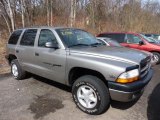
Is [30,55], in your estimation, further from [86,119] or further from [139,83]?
[139,83]

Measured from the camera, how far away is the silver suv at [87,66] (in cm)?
376

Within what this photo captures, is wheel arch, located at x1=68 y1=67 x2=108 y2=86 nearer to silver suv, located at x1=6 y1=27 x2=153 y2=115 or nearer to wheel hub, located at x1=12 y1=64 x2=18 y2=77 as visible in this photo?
silver suv, located at x1=6 y1=27 x2=153 y2=115

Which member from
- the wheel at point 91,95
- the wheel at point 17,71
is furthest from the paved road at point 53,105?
the wheel at point 17,71

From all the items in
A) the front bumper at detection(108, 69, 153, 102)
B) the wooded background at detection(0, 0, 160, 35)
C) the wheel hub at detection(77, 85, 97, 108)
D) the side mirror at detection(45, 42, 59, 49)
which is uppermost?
the wooded background at detection(0, 0, 160, 35)

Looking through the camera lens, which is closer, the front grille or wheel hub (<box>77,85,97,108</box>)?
the front grille

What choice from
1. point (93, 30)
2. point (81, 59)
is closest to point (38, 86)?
point (81, 59)

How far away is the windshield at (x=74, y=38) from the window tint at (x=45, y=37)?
0.67 ft

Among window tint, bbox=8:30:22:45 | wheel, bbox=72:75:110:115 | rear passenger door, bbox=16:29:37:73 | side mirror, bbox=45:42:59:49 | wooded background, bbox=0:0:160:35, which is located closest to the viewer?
wheel, bbox=72:75:110:115

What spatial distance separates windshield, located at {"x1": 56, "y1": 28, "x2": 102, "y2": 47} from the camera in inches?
189

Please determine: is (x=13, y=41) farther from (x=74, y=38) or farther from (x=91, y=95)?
(x=91, y=95)

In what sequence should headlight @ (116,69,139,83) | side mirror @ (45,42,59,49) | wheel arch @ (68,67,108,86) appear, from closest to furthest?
headlight @ (116,69,139,83) → wheel arch @ (68,67,108,86) → side mirror @ (45,42,59,49)

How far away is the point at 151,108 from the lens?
4.57 metres

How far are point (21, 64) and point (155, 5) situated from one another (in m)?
29.0

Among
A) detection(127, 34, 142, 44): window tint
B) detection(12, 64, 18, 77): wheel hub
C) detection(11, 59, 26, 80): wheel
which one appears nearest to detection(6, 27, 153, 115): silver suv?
detection(11, 59, 26, 80): wheel
